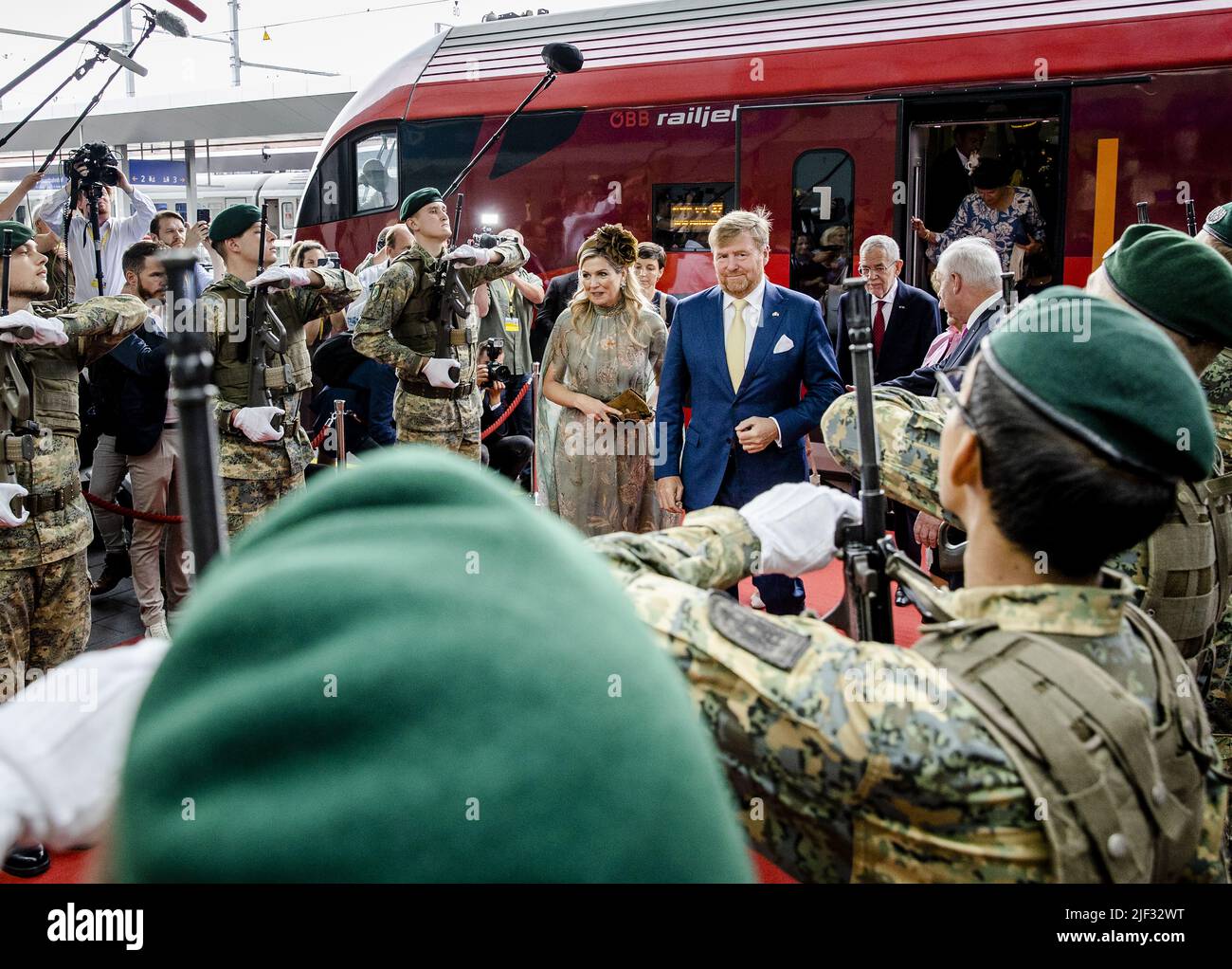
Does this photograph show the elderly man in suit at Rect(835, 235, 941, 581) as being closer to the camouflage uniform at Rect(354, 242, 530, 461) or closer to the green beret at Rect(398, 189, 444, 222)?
the camouflage uniform at Rect(354, 242, 530, 461)

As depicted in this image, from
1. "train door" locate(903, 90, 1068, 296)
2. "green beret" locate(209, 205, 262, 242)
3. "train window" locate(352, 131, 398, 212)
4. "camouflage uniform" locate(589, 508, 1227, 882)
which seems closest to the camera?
"camouflage uniform" locate(589, 508, 1227, 882)

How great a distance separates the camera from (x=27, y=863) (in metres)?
3.03

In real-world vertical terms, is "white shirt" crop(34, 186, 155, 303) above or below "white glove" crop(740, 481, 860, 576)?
above

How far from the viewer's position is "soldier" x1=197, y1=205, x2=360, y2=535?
431 cm

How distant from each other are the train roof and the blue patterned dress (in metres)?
0.93

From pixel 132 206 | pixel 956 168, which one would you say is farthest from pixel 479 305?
pixel 956 168

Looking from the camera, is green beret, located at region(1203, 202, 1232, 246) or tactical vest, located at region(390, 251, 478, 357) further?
tactical vest, located at region(390, 251, 478, 357)

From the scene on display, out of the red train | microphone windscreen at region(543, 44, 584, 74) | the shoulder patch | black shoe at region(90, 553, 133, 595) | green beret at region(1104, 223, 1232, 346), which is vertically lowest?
black shoe at region(90, 553, 133, 595)

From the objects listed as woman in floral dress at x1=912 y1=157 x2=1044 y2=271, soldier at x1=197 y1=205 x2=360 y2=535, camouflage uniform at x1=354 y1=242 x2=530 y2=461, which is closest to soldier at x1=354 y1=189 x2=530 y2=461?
camouflage uniform at x1=354 y1=242 x2=530 y2=461

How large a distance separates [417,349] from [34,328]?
2.08 meters

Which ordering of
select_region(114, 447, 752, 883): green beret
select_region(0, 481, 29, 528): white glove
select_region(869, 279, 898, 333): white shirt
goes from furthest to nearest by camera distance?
1. select_region(869, 279, 898, 333): white shirt
2. select_region(0, 481, 29, 528): white glove
3. select_region(114, 447, 752, 883): green beret

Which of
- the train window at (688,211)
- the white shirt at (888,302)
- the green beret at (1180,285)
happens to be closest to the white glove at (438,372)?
the white shirt at (888,302)

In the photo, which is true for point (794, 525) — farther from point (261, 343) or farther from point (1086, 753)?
point (261, 343)

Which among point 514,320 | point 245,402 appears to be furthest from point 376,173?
point 245,402
